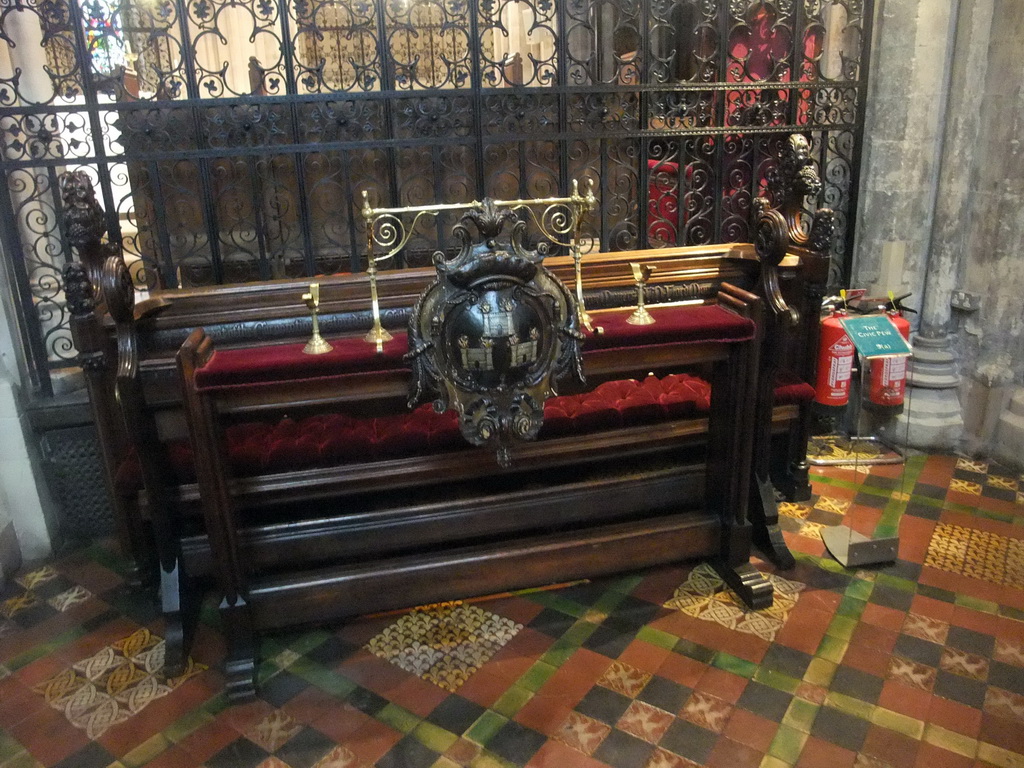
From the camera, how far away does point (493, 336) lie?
2605mm

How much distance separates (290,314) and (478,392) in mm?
1267

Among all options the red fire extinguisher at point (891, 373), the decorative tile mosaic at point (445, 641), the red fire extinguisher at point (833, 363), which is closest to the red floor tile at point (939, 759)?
the decorative tile mosaic at point (445, 641)

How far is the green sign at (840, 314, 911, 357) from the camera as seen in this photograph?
11.1 feet

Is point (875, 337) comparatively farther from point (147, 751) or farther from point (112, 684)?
point (112, 684)

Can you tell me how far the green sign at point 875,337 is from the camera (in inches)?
133

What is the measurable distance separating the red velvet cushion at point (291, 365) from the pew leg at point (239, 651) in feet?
2.83

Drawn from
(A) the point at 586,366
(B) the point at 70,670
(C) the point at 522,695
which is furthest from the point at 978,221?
(B) the point at 70,670

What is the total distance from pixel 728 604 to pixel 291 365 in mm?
1945

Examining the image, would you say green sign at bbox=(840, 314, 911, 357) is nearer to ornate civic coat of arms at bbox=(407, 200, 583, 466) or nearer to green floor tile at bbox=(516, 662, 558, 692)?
ornate civic coat of arms at bbox=(407, 200, 583, 466)

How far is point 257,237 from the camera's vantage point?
3.91 meters

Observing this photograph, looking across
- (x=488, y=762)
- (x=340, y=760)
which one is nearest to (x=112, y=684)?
(x=340, y=760)

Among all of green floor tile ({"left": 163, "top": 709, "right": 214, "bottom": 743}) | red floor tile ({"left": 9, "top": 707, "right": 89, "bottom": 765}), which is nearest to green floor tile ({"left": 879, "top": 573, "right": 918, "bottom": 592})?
green floor tile ({"left": 163, "top": 709, "right": 214, "bottom": 743})

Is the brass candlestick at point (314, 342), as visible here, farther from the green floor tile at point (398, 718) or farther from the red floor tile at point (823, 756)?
the red floor tile at point (823, 756)

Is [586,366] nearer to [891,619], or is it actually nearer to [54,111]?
[891,619]
